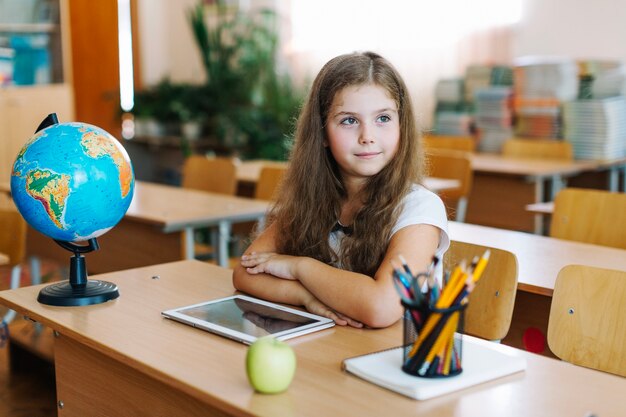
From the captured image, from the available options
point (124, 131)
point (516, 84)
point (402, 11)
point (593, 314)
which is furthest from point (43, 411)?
point (124, 131)

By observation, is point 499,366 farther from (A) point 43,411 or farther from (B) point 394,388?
(A) point 43,411

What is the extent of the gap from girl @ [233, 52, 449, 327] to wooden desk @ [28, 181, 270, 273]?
1.43 m

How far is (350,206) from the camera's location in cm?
203

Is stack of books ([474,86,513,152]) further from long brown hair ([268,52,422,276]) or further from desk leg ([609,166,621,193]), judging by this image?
long brown hair ([268,52,422,276])

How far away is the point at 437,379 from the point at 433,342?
60 millimetres

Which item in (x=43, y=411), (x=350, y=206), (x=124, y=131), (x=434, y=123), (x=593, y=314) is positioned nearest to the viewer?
(x=593, y=314)

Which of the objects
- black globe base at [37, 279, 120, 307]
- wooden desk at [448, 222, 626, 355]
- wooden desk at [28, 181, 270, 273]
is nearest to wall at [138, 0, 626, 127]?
wooden desk at [28, 181, 270, 273]

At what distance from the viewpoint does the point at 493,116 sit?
18.5 feet

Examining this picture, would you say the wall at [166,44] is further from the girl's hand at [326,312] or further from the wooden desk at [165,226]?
the girl's hand at [326,312]

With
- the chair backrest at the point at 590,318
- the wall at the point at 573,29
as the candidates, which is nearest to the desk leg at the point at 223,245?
the chair backrest at the point at 590,318

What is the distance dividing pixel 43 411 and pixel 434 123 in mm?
3819

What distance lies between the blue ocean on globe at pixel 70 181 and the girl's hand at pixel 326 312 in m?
0.50

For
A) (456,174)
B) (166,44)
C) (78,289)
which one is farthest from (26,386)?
(166,44)

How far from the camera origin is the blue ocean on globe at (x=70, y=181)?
189cm
